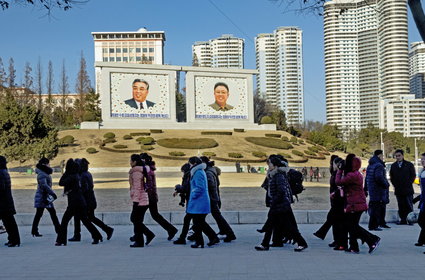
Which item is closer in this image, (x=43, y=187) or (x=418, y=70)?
(x=43, y=187)

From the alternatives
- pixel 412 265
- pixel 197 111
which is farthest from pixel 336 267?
pixel 197 111

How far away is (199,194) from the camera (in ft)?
25.1

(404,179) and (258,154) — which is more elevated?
(404,179)

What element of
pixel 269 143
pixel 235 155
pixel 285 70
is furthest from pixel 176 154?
pixel 285 70

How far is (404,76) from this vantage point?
112m

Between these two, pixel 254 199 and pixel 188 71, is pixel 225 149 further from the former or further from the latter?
pixel 254 199

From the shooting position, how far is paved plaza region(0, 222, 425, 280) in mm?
5719

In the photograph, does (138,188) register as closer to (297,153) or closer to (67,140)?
(67,140)

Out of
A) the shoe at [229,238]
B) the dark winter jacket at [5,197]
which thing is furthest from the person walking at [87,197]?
the shoe at [229,238]

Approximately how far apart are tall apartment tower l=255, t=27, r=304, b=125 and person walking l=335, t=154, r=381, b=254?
121 metres

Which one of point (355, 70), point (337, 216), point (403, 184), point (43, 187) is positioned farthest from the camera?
point (355, 70)

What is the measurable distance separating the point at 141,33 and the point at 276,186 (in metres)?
115

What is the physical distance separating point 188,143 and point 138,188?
42566 mm

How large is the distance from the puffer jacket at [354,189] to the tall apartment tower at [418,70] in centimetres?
13964
